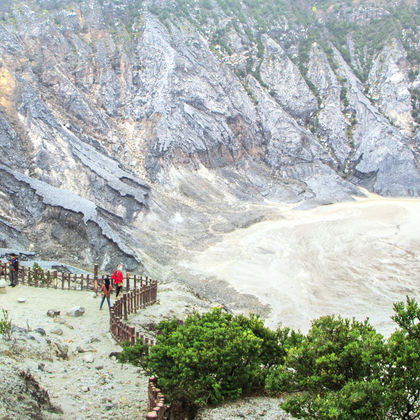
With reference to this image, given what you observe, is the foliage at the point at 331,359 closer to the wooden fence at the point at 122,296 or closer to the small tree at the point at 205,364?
the small tree at the point at 205,364

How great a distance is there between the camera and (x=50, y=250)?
2123 centimetres

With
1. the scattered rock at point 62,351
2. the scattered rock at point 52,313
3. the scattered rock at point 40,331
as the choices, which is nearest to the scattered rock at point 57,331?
the scattered rock at point 40,331

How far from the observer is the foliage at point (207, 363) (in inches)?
302

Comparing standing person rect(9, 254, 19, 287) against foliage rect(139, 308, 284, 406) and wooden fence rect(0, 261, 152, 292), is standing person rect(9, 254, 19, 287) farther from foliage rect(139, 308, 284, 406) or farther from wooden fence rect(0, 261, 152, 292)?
foliage rect(139, 308, 284, 406)

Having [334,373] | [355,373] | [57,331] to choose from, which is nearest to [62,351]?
[57,331]

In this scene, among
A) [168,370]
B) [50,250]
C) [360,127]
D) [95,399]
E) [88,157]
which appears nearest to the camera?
[168,370]

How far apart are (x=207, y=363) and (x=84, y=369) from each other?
361 centimetres

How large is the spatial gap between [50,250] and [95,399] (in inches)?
538

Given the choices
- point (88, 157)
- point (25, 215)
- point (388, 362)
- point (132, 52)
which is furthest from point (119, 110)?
point (388, 362)

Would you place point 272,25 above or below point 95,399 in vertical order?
above

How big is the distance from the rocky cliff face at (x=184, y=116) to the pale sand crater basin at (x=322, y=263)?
288cm

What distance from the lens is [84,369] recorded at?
9.95 m

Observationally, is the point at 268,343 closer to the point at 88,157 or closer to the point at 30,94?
the point at 88,157

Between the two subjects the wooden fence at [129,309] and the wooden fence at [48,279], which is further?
the wooden fence at [48,279]
